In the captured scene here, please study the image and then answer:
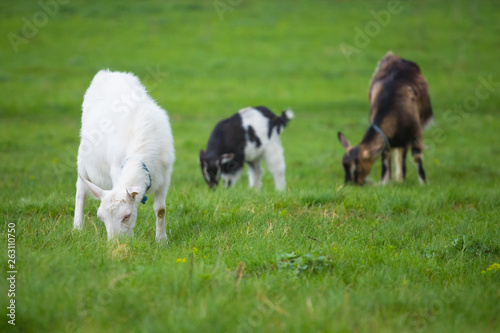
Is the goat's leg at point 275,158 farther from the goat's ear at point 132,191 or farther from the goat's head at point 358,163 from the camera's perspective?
the goat's ear at point 132,191

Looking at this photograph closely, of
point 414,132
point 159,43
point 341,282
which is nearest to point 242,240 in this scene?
point 341,282

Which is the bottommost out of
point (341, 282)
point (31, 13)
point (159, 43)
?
point (341, 282)

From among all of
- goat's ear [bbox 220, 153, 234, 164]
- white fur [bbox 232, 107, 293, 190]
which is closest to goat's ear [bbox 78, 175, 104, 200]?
goat's ear [bbox 220, 153, 234, 164]

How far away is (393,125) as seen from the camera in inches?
368

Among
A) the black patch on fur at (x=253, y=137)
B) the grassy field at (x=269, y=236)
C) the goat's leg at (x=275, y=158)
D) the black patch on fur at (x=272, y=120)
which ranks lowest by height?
the grassy field at (x=269, y=236)

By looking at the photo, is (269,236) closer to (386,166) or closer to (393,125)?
(393,125)

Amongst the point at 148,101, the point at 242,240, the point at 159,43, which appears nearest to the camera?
the point at 242,240

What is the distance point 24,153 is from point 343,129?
10.4 meters

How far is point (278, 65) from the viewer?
2727 centimetres

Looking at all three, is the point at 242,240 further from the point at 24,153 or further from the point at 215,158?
the point at 24,153

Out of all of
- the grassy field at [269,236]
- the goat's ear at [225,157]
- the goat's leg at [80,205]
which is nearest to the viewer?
the grassy field at [269,236]

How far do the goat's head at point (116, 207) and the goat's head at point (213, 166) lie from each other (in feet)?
12.8

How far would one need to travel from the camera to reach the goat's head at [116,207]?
468 cm

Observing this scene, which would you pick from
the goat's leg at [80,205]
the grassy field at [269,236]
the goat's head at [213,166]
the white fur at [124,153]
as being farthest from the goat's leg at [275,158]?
the goat's leg at [80,205]
